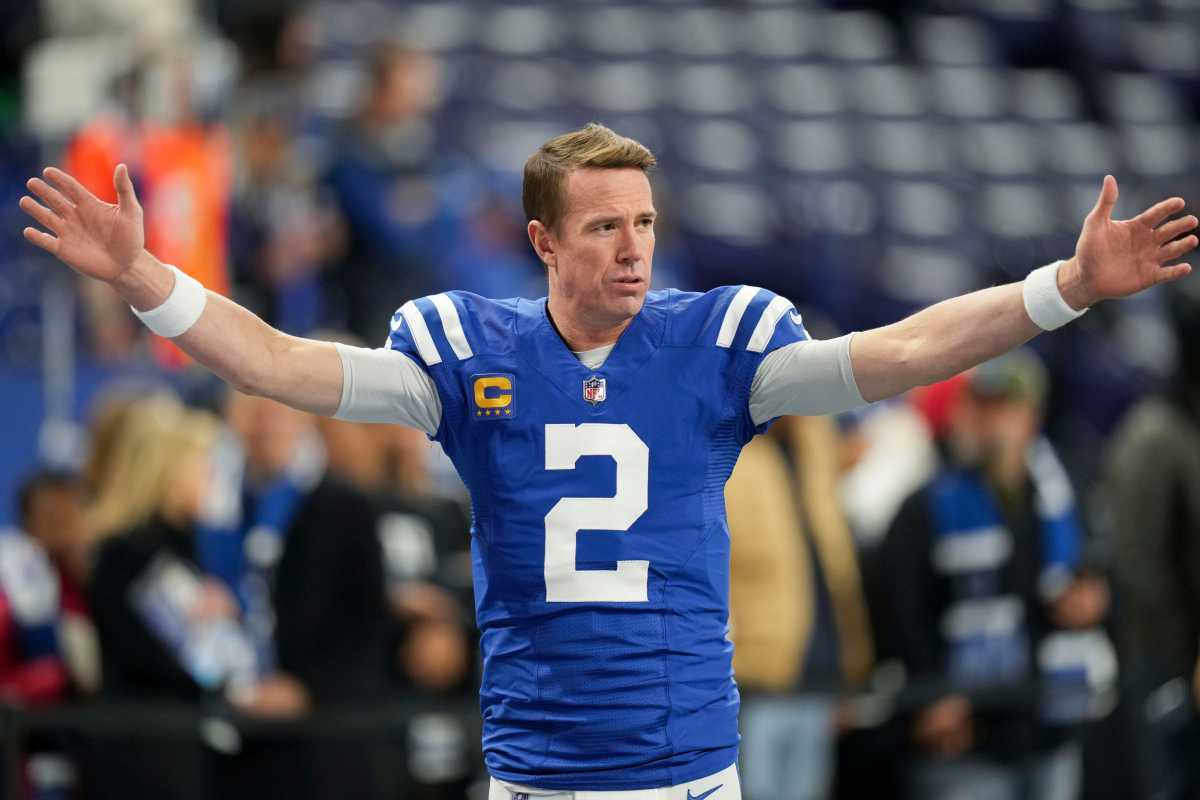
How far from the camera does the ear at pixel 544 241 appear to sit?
4059 mm

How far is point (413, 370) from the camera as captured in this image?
13.2 feet

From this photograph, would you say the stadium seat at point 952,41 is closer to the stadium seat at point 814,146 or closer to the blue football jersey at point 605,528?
the stadium seat at point 814,146

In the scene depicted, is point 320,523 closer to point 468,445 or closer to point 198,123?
point 468,445

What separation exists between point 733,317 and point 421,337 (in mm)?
679

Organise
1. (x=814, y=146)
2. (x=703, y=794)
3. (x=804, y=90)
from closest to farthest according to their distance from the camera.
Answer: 1. (x=703, y=794)
2. (x=814, y=146)
3. (x=804, y=90)

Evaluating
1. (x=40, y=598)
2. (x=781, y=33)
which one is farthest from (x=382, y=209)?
(x=781, y=33)

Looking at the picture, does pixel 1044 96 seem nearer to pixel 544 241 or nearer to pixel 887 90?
pixel 887 90

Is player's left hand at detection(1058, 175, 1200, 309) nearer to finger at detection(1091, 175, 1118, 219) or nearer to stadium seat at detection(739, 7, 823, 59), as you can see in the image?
finger at detection(1091, 175, 1118, 219)

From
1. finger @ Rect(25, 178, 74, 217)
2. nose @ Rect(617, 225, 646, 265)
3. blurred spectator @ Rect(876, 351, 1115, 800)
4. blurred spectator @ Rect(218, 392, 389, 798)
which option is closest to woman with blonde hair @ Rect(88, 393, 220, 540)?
blurred spectator @ Rect(218, 392, 389, 798)

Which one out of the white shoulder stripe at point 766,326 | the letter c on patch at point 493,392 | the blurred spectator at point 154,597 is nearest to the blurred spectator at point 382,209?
the blurred spectator at point 154,597

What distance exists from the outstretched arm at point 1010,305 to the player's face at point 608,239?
49 centimetres

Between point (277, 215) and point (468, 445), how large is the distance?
5.93 m

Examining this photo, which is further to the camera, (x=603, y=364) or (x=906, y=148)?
(x=906, y=148)

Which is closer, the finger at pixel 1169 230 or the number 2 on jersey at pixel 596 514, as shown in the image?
the finger at pixel 1169 230
